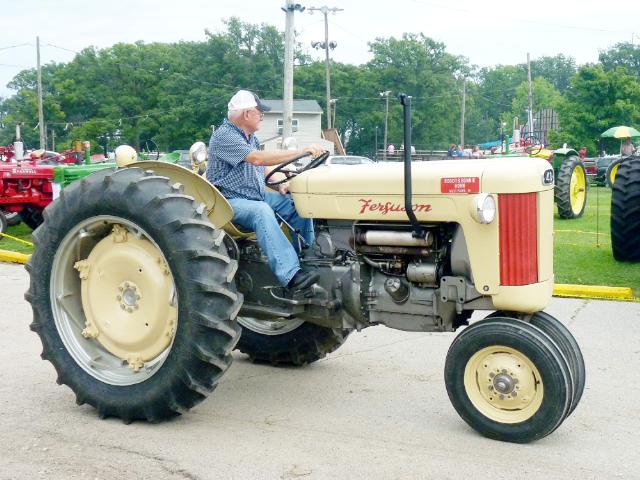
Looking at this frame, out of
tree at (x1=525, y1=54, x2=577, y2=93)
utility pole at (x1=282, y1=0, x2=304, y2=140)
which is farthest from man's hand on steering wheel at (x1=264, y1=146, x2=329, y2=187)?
tree at (x1=525, y1=54, x2=577, y2=93)

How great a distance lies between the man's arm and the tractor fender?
320 mm

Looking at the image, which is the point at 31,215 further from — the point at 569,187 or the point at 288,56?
the point at 288,56

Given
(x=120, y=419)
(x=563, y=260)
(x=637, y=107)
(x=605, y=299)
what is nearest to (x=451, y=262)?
(x=120, y=419)

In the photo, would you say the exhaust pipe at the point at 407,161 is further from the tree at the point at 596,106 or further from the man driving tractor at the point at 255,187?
the tree at the point at 596,106

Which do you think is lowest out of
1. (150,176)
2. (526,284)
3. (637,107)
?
(526,284)

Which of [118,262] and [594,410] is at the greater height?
[118,262]

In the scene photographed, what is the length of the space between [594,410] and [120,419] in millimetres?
2804

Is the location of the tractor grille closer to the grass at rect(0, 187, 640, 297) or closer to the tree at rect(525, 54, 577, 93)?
the grass at rect(0, 187, 640, 297)

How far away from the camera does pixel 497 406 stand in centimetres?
456

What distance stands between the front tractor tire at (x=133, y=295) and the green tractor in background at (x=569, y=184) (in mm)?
13839

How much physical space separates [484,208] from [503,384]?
932 millimetres

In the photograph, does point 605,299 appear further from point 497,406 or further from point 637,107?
point 637,107

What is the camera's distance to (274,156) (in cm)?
517

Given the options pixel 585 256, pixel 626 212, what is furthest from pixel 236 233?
pixel 585 256
